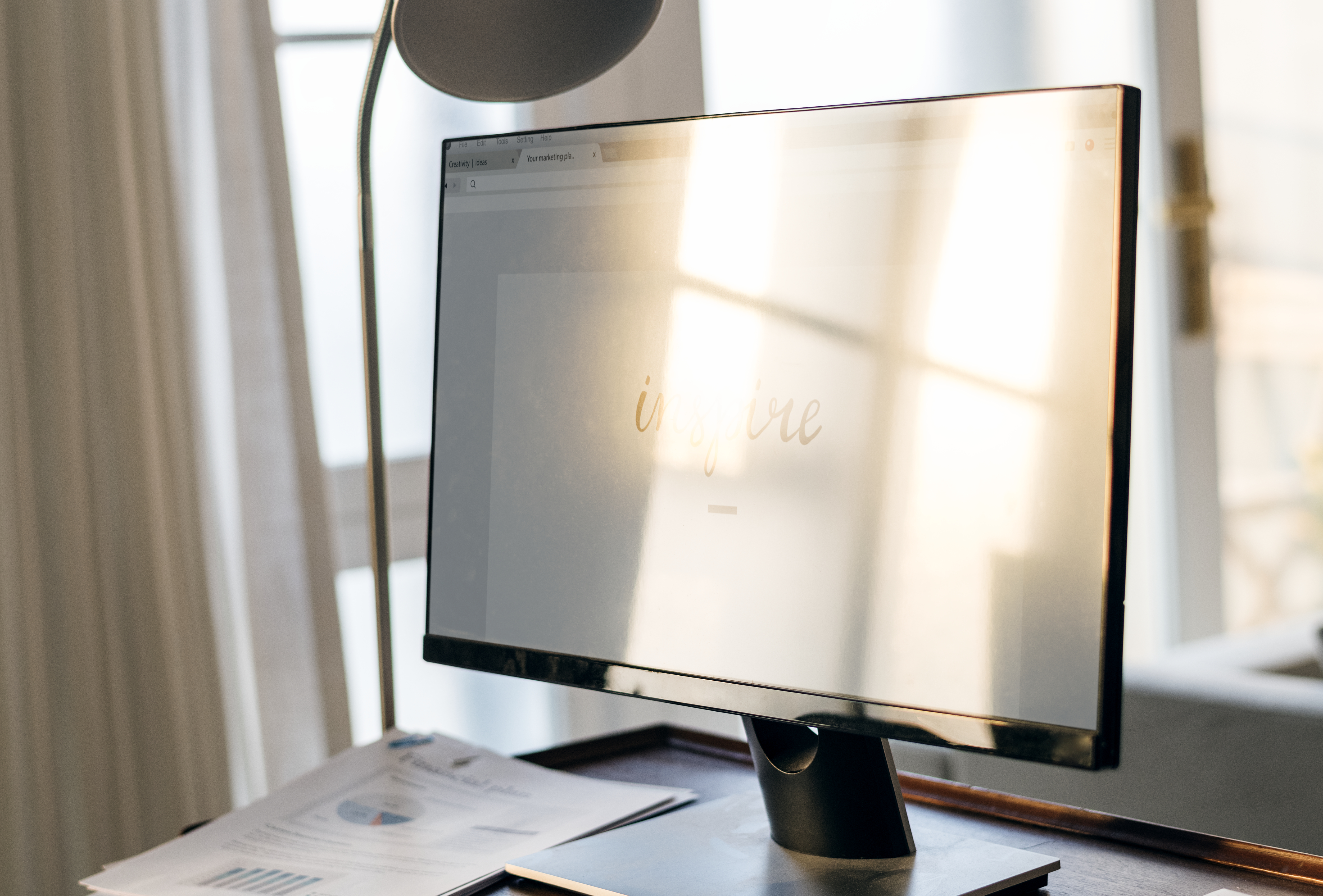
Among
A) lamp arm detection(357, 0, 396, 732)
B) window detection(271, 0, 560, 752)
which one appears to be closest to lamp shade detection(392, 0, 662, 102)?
lamp arm detection(357, 0, 396, 732)

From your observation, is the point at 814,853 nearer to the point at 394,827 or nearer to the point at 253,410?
the point at 394,827

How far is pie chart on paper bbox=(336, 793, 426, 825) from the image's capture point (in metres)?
0.78

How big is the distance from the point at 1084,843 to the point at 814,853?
0.17 meters

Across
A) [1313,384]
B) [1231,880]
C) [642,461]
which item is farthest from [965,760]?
[1313,384]

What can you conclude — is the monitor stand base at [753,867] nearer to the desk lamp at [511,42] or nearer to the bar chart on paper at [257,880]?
the bar chart on paper at [257,880]

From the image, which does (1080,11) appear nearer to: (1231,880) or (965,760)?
(965,760)

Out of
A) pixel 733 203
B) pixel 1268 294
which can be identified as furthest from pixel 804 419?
pixel 1268 294

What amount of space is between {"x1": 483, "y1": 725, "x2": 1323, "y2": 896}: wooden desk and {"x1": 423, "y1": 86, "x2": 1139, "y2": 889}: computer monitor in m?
0.13

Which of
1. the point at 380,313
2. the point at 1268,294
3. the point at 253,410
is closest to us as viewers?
the point at 253,410

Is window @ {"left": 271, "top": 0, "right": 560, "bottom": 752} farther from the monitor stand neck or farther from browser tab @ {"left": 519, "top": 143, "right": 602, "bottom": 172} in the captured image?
the monitor stand neck

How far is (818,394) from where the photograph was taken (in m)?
0.59

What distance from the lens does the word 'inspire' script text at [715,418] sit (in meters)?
0.60

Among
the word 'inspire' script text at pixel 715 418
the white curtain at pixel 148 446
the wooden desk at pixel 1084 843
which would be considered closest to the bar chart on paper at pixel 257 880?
the wooden desk at pixel 1084 843

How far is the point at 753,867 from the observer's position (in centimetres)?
64
